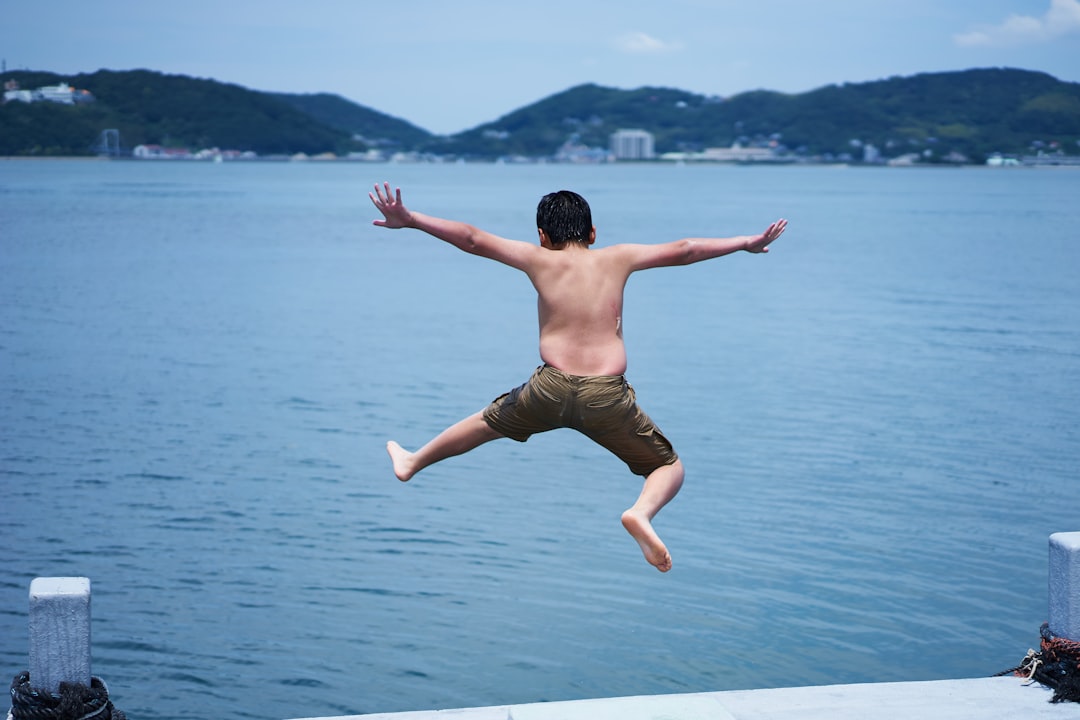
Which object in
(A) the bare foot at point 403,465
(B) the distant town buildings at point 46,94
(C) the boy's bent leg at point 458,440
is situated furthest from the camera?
(B) the distant town buildings at point 46,94

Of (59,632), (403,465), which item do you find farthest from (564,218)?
(59,632)

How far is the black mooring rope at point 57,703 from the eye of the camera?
6.69 m

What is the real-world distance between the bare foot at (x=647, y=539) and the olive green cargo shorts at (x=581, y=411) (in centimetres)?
45

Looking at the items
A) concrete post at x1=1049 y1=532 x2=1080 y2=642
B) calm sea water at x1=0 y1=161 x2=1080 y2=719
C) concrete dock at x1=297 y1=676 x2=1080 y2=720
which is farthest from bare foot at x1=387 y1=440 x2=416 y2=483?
calm sea water at x1=0 y1=161 x2=1080 y2=719

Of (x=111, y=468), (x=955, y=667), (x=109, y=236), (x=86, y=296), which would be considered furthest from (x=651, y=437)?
(x=109, y=236)

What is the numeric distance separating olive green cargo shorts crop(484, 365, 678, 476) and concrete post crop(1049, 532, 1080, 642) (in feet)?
7.75

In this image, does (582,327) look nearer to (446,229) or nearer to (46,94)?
(446,229)

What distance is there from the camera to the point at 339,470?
68.3 ft

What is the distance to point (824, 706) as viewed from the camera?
7.12 metres

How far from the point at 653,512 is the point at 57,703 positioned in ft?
10.5

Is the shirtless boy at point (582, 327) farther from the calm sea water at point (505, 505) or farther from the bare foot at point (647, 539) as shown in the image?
the calm sea water at point (505, 505)

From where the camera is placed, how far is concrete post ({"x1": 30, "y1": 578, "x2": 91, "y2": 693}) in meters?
6.63

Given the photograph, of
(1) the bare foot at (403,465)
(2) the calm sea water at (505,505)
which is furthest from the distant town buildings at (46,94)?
(1) the bare foot at (403,465)

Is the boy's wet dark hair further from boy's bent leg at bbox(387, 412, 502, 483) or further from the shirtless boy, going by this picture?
boy's bent leg at bbox(387, 412, 502, 483)
